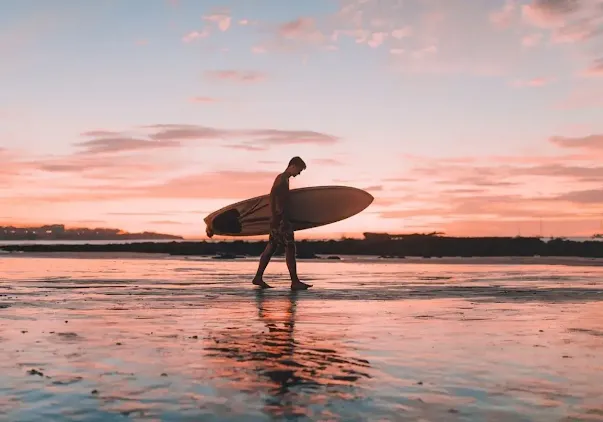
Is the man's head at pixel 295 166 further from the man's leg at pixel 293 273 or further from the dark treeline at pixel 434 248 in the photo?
the dark treeline at pixel 434 248

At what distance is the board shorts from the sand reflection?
265 inches

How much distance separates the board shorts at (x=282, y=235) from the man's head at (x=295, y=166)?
1178 millimetres

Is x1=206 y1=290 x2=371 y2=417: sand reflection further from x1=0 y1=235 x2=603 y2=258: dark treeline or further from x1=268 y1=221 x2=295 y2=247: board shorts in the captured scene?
x1=0 y1=235 x2=603 y2=258: dark treeline

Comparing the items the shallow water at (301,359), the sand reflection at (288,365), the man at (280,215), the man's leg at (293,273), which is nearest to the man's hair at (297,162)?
the man at (280,215)

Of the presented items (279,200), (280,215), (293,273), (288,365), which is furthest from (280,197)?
(288,365)

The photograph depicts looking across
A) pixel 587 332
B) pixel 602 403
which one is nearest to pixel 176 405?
pixel 602 403

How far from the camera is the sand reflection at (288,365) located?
19.2 feet

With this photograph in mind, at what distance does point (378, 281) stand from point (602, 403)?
1499 cm

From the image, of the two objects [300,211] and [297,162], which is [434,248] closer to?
[300,211]

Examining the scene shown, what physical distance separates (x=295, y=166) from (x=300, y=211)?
598cm

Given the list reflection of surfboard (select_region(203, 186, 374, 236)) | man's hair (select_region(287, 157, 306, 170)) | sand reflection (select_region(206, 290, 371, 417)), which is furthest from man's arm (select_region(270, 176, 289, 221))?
sand reflection (select_region(206, 290, 371, 417))

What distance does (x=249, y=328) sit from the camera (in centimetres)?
996

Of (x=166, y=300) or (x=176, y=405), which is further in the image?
(x=166, y=300)

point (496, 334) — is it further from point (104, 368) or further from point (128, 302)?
point (128, 302)
